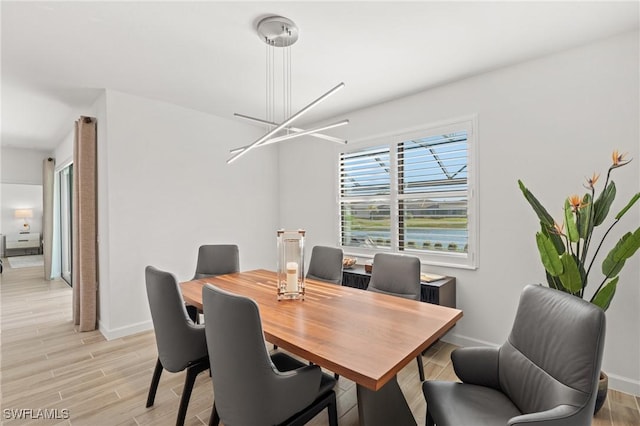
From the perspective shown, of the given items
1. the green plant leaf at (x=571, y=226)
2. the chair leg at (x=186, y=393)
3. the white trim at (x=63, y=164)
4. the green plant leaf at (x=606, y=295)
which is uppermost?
the white trim at (x=63, y=164)

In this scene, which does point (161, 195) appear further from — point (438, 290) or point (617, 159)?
point (617, 159)

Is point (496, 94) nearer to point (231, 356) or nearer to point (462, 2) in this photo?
point (462, 2)

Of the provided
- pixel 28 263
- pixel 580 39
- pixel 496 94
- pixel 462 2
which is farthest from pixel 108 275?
pixel 28 263

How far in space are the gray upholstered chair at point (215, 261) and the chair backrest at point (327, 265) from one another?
2.81ft

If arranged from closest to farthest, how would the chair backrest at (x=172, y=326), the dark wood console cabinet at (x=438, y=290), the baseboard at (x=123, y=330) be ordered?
the chair backrest at (x=172, y=326)
the dark wood console cabinet at (x=438, y=290)
the baseboard at (x=123, y=330)

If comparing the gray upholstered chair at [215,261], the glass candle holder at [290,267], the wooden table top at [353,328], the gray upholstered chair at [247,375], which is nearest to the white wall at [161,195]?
the gray upholstered chair at [215,261]

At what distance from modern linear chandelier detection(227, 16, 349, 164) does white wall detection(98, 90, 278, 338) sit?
109 centimetres

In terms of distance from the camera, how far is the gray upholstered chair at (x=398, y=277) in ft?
7.89

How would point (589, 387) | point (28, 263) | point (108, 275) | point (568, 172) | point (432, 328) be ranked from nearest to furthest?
point (589, 387)
point (432, 328)
point (568, 172)
point (108, 275)
point (28, 263)

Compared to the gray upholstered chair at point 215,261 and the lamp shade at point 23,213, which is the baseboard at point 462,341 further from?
the lamp shade at point 23,213

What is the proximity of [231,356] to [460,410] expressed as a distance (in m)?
1.04

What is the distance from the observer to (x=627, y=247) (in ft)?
5.99

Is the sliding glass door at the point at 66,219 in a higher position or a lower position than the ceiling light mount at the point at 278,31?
lower

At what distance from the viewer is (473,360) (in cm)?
158
